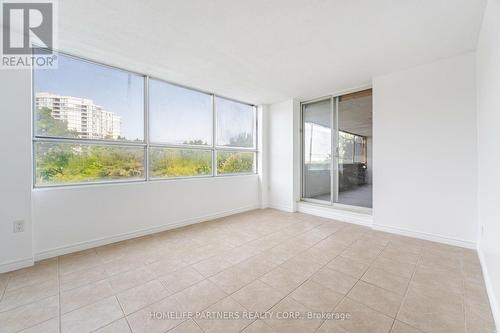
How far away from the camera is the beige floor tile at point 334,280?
1.87m

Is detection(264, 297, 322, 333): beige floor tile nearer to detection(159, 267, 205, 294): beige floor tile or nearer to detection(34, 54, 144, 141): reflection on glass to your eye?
detection(159, 267, 205, 294): beige floor tile

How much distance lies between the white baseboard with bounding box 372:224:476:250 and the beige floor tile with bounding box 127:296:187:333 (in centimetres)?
314

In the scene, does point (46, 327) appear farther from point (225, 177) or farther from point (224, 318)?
point (225, 177)

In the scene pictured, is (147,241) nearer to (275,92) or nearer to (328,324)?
(328,324)

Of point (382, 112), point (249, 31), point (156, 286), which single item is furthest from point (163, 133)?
point (382, 112)

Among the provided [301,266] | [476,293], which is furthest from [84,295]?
[476,293]

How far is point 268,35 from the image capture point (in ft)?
7.35

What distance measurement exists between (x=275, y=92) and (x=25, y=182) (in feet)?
12.5

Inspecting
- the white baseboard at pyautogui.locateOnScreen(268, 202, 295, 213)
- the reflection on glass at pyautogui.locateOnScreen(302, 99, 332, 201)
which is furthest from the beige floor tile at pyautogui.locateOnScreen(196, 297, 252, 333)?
the reflection on glass at pyautogui.locateOnScreen(302, 99, 332, 201)

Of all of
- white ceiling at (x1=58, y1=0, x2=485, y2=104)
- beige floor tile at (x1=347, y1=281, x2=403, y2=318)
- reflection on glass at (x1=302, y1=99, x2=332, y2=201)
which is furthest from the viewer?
reflection on glass at (x1=302, y1=99, x2=332, y2=201)

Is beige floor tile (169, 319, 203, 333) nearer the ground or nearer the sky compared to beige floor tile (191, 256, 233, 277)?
nearer the ground

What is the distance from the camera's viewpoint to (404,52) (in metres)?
2.59

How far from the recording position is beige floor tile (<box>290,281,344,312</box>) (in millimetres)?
1645

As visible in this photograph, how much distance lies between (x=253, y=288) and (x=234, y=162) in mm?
3013
